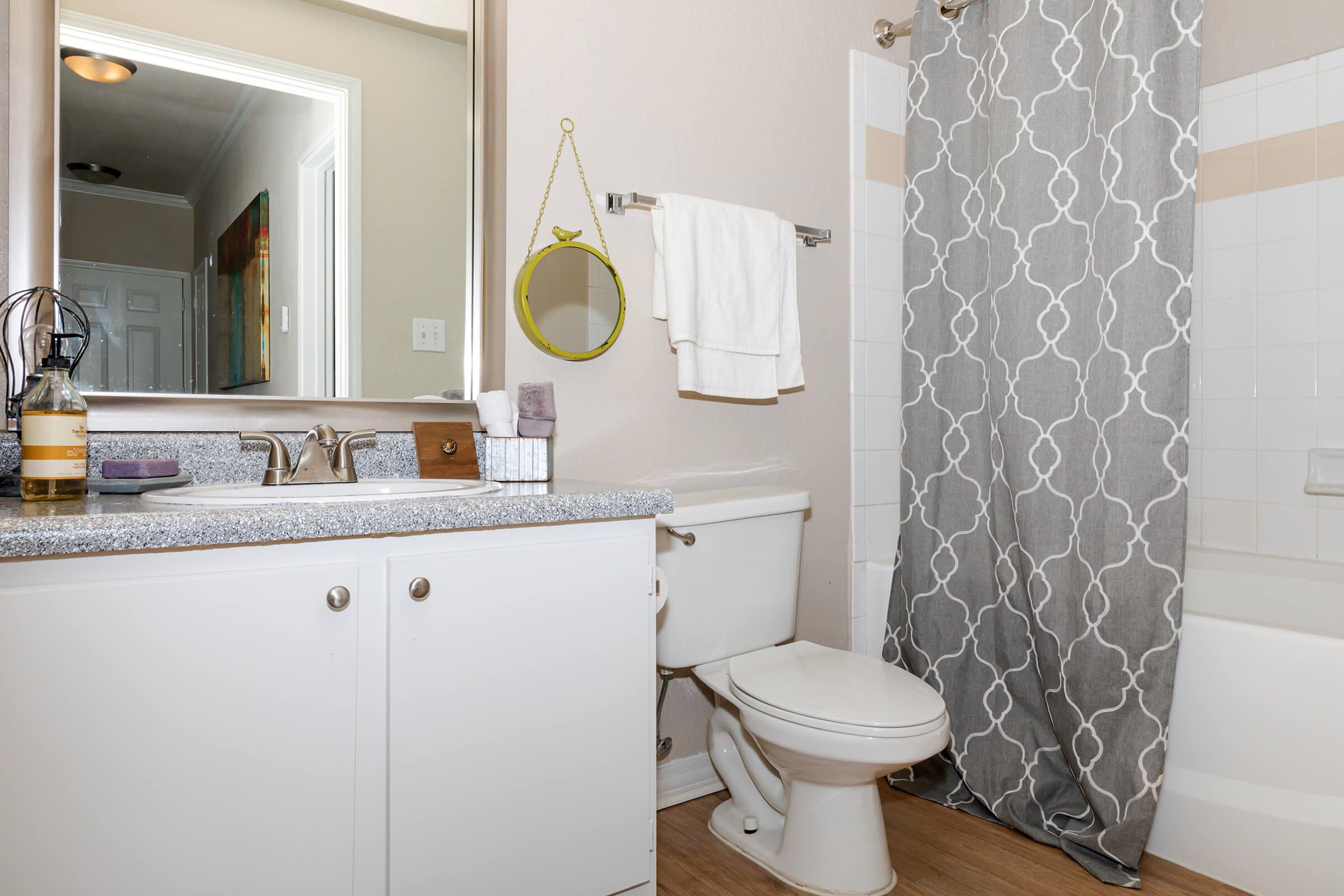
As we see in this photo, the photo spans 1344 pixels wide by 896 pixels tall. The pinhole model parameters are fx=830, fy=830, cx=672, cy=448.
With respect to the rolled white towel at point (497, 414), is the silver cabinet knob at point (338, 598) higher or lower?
lower

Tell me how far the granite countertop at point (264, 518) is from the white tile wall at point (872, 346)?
44.2 inches

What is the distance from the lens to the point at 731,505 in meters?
1.73

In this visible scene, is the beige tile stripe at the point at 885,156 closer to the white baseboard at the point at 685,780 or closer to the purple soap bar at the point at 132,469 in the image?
the white baseboard at the point at 685,780

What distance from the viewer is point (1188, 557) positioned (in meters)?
2.10

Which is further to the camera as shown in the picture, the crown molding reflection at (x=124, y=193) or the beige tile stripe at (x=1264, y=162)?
the beige tile stripe at (x=1264, y=162)

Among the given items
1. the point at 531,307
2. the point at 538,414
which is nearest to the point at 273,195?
the point at 531,307

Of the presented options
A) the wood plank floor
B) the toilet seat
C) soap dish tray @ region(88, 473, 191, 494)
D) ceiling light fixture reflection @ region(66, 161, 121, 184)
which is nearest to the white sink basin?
soap dish tray @ region(88, 473, 191, 494)

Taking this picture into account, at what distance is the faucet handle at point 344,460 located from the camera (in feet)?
4.42

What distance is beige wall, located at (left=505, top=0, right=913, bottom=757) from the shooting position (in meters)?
1.72

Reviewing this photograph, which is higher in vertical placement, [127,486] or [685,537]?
[127,486]

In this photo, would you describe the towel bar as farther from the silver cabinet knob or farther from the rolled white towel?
the silver cabinet knob

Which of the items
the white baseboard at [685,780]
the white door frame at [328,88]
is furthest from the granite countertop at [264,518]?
the white baseboard at [685,780]

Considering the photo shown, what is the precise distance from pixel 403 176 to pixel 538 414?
53cm

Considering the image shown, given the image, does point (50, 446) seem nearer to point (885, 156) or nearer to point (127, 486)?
point (127, 486)
